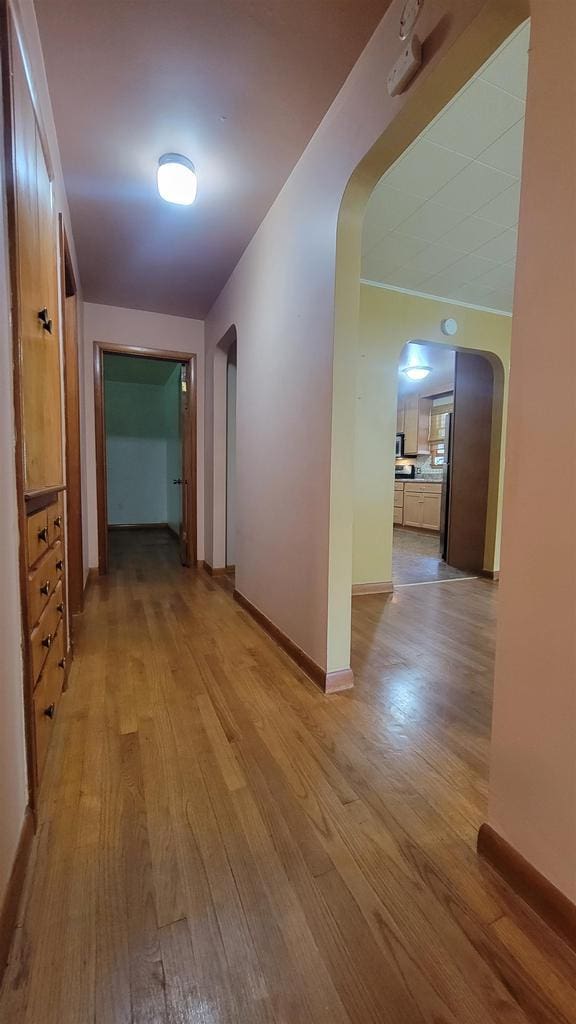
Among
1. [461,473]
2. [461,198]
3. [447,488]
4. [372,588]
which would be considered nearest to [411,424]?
[447,488]

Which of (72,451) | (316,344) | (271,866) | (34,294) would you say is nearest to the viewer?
(271,866)

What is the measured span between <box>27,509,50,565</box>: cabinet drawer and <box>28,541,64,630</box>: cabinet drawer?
0.03 metres

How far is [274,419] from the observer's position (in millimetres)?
2406

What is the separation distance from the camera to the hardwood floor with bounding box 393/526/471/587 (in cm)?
397

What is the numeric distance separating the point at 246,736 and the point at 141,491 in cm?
589

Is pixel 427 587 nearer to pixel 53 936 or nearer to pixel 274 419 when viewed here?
pixel 274 419

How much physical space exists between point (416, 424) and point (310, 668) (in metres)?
6.92

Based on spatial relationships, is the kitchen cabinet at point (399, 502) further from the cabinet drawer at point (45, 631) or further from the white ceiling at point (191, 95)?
the cabinet drawer at point (45, 631)

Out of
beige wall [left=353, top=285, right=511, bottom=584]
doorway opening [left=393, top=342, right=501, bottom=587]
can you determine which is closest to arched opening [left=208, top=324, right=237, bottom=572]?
beige wall [left=353, top=285, right=511, bottom=584]

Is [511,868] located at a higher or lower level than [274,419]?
lower

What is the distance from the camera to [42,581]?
1.35m

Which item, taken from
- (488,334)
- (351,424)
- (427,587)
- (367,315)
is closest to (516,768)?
(351,424)

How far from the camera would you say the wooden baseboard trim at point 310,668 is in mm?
1857

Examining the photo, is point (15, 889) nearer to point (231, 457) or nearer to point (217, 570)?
point (217, 570)
